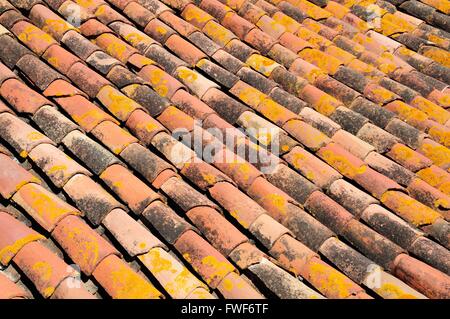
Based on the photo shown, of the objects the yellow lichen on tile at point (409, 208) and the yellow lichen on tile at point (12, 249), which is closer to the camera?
the yellow lichen on tile at point (12, 249)

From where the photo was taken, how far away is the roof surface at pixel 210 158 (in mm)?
2676

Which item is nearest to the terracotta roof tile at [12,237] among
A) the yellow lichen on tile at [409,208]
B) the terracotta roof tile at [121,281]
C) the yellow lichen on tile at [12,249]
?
the yellow lichen on tile at [12,249]

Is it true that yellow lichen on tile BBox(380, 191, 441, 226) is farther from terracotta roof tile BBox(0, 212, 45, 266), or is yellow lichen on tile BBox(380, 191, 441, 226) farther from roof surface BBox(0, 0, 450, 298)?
terracotta roof tile BBox(0, 212, 45, 266)

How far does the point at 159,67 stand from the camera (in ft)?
13.0

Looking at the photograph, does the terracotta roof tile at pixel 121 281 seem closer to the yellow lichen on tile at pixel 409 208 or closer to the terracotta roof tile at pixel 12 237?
the terracotta roof tile at pixel 12 237

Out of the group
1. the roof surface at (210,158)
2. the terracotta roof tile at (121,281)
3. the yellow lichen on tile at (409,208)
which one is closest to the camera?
the terracotta roof tile at (121,281)

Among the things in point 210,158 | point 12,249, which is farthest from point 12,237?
point 210,158

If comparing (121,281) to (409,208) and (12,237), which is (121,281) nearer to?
(12,237)

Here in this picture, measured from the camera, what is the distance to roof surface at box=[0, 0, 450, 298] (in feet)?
8.78

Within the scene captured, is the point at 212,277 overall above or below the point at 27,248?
below

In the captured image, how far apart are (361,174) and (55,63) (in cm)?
270

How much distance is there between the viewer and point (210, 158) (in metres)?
3.39
